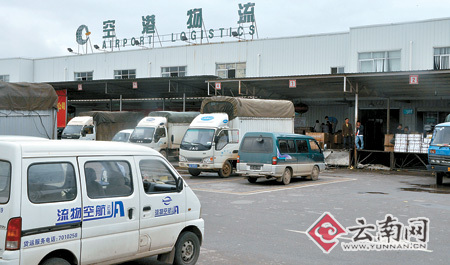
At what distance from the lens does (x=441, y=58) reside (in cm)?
2989

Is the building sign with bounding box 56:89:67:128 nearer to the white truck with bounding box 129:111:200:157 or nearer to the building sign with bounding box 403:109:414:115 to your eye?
the white truck with bounding box 129:111:200:157

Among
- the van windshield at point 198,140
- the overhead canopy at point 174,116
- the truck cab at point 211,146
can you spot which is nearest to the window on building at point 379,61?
the overhead canopy at point 174,116

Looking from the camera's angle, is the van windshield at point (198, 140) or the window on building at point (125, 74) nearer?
the van windshield at point (198, 140)

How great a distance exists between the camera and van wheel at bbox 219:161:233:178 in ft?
68.2

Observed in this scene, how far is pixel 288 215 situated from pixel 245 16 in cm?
2869

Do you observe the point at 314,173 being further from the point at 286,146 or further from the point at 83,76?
the point at 83,76

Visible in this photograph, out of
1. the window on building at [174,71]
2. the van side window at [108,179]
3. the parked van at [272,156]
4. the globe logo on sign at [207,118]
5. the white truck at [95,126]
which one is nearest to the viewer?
the van side window at [108,179]

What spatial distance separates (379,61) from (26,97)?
2202 centimetres

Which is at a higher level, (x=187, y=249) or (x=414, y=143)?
(x=414, y=143)

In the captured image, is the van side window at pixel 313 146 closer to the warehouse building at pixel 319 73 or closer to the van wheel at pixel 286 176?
the van wheel at pixel 286 176

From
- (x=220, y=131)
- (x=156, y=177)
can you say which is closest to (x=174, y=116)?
(x=220, y=131)

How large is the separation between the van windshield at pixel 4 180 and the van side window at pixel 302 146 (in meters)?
14.7

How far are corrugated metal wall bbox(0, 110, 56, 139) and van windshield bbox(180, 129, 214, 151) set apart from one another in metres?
5.41

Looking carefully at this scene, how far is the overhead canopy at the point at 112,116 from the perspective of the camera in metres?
35.5
